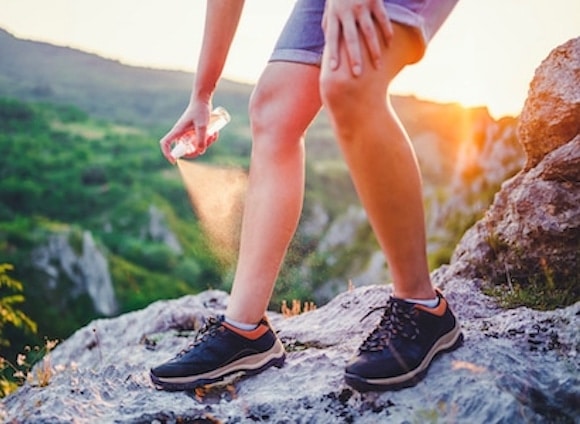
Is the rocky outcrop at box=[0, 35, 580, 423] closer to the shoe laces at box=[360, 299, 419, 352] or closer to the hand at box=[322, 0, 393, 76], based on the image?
the shoe laces at box=[360, 299, 419, 352]

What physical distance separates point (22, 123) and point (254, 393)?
2199 inches

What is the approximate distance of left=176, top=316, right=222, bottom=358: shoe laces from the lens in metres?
2.65

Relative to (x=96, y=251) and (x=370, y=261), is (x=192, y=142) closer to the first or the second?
(x=96, y=251)

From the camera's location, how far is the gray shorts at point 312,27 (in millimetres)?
2252

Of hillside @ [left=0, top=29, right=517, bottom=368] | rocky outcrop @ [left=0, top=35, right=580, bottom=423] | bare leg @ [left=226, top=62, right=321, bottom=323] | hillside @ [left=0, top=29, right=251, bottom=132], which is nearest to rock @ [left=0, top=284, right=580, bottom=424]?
rocky outcrop @ [left=0, top=35, right=580, bottom=423]

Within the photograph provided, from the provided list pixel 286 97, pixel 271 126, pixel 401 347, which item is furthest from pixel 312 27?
pixel 401 347

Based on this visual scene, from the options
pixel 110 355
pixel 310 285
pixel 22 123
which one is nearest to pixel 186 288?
pixel 310 285

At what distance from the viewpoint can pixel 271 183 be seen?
2.62m

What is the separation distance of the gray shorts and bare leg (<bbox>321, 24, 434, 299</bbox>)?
0.07 m

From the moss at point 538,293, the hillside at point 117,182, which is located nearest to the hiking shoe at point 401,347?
the moss at point 538,293

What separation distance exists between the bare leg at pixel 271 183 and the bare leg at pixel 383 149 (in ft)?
1.22

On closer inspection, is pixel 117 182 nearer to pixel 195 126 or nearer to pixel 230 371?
pixel 195 126

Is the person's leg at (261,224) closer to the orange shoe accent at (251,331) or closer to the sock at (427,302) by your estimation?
the orange shoe accent at (251,331)

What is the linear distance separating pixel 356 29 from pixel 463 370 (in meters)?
1.12
